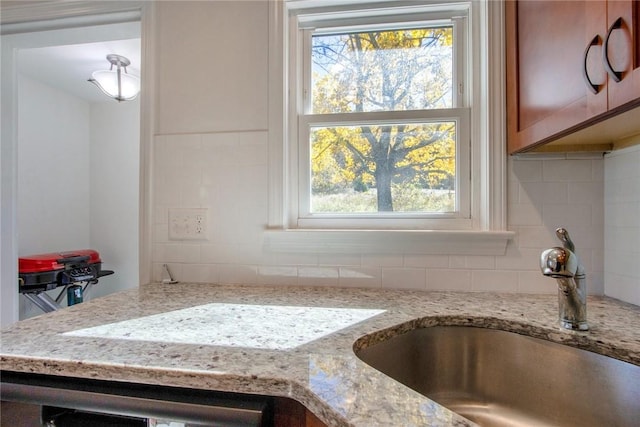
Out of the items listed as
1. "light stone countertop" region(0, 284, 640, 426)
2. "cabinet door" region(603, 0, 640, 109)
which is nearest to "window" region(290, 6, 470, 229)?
"light stone countertop" region(0, 284, 640, 426)

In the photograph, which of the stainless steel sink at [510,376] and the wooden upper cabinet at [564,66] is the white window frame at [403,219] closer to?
the wooden upper cabinet at [564,66]

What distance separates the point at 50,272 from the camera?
2.29 meters

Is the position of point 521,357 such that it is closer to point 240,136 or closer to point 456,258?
point 456,258

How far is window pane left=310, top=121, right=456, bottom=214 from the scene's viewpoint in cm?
119

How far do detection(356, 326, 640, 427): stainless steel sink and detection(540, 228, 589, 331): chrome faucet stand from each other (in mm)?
68

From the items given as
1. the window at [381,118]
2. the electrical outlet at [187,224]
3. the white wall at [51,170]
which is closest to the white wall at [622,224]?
the window at [381,118]

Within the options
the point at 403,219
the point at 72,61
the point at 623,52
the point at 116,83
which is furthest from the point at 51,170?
the point at 623,52

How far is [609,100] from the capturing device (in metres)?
0.60

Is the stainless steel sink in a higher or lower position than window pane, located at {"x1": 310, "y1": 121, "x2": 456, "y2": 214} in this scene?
lower

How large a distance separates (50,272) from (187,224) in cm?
180

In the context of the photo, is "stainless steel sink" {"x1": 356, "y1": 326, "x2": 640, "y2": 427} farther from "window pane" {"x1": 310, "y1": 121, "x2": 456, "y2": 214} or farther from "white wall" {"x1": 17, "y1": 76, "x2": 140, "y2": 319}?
"white wall" {"x1": 17, "y1": 76, "x2": 140, "y2": 319}

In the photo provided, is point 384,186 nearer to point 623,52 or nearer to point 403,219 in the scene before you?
point 403,219

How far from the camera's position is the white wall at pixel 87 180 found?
2.80 m

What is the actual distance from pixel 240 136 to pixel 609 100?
3.42ft
